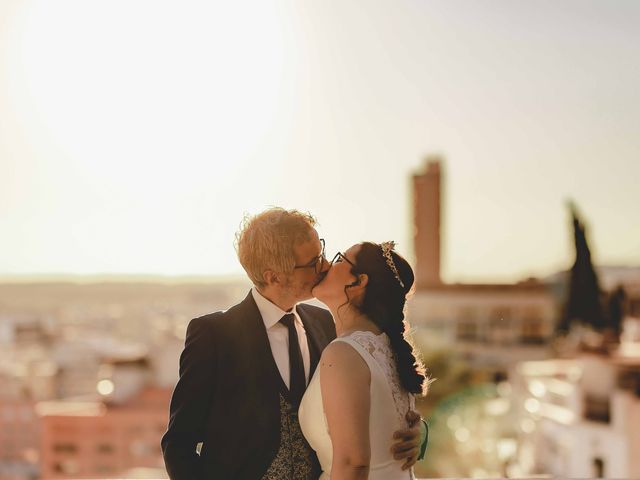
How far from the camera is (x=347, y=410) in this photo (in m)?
1.63

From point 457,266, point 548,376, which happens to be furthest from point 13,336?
point 548,376

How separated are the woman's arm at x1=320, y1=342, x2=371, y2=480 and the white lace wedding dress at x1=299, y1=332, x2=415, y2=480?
39 millimetres

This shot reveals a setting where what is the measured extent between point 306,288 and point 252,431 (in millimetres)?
356

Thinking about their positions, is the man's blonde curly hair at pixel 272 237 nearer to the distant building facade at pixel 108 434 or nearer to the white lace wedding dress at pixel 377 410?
the white lace wedding dress at pixel 377 410

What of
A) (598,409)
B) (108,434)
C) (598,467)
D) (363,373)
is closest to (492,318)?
(108,434)

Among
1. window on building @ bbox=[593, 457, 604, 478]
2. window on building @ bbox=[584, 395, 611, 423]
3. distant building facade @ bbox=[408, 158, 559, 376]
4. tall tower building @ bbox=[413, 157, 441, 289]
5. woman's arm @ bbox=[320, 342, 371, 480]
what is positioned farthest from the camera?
tall tower building @ bbox=[413, 157, 441, 289]

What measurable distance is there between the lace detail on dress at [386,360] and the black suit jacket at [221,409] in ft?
0.92

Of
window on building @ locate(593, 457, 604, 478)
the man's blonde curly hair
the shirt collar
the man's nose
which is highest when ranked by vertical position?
the man's blonde curly hair

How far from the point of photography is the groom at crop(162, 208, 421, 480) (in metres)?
1.83

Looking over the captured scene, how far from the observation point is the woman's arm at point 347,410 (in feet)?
5.37

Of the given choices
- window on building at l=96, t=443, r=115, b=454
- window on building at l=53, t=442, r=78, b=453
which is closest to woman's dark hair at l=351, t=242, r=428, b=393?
window on building at l=96, t=443, r=115, b=454

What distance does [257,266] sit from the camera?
6.22 feet

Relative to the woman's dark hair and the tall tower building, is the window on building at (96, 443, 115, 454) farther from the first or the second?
the woman's dark hair

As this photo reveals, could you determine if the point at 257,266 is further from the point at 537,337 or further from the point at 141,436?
the point at 537,337
